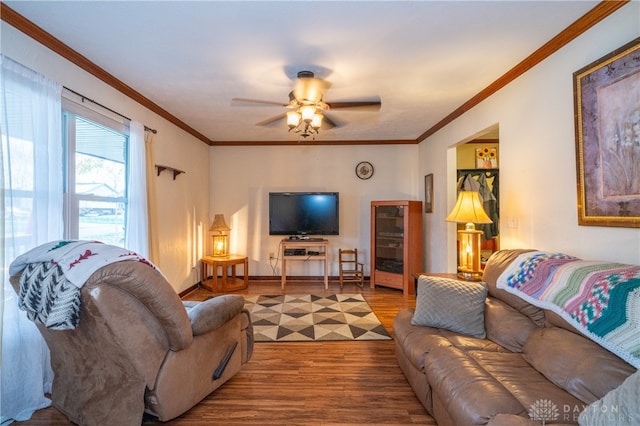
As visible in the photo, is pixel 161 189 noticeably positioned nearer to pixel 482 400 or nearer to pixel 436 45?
pixel 436 45

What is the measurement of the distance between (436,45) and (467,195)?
139cm

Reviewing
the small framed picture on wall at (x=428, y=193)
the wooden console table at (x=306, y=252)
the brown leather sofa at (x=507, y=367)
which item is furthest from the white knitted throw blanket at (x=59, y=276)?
the small framed picture on wall at (x=428, y=193)

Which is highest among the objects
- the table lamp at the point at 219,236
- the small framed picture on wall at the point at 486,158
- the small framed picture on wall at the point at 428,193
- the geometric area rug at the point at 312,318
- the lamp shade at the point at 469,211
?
the small framed picture on wall at the point at 486,158

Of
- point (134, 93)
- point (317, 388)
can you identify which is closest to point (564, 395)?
point (317, 388)

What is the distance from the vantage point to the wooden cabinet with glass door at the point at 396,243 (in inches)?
179

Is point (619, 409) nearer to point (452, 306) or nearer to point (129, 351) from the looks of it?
point (452, 306)

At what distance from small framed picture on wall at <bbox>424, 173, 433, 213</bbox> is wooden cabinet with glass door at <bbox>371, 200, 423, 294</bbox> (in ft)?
0.49

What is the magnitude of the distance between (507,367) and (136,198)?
3.34 metres

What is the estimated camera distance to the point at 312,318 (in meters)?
3.45

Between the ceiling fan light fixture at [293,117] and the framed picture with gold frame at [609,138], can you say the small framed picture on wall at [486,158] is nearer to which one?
the framed picture with gold frame at [609,138]

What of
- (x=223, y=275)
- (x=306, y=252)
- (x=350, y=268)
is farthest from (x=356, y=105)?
(x=350, y=268)

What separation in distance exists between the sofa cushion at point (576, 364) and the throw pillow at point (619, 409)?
324 millimetres

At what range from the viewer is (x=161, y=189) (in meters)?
3.71

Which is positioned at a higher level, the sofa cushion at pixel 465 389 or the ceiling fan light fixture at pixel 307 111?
the ceiling fan light fixture at pixel 307 111
